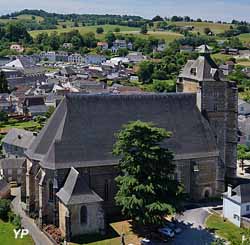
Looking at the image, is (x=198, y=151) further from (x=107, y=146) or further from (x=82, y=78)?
(x=82, y=78)

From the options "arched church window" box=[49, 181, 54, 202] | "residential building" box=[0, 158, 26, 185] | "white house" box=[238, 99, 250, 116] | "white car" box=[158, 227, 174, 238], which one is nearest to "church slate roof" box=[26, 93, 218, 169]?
"arched church window" box=[49, 181, 54, 202]

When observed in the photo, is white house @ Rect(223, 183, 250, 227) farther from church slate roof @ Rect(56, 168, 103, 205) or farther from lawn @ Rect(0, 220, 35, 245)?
lawn @ Rect(0, 220, 35, 245)

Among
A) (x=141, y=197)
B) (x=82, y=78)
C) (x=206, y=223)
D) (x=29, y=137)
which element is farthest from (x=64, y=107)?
(x=82, y=78)

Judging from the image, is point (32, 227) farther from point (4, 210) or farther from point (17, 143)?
point (17, 143)

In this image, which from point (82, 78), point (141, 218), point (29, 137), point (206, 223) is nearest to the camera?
point (141, 218)

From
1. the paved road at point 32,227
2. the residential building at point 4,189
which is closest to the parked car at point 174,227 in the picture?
the paved road at point 32,227
